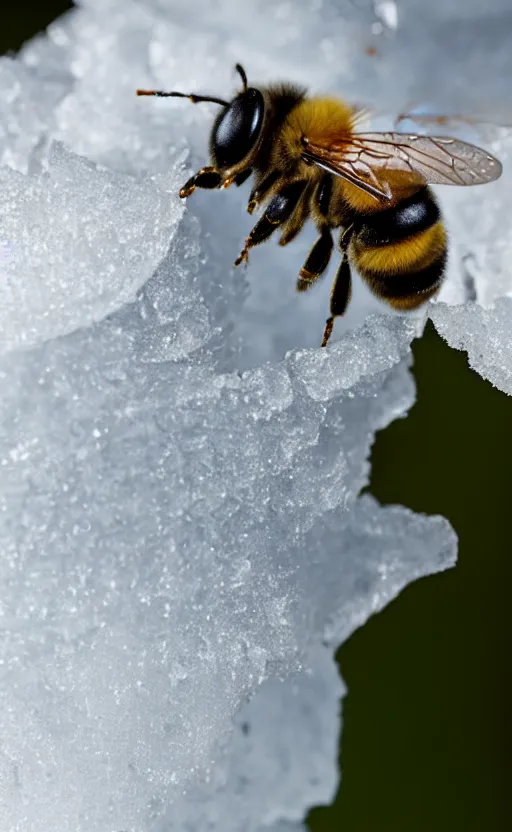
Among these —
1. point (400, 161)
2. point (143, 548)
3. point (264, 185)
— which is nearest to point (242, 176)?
point (264, 185)

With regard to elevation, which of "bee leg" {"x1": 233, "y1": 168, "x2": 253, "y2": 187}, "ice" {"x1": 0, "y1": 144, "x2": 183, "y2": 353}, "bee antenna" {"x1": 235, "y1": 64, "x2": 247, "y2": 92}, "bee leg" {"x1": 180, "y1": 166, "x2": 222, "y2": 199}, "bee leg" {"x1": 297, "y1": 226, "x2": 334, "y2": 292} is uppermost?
"bee antenna" {"x1": 235, "y1": 64, "x2": 247, "y2": 92}

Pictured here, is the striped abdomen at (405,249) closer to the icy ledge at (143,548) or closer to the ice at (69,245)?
the icy ledge at (143,548)

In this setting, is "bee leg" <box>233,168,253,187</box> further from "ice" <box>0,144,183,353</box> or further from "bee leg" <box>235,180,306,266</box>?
"ice" <box>0,144,183,353</box>

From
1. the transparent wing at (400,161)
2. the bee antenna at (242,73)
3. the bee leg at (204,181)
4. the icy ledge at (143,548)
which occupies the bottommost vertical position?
the icy ledge at (143,548)

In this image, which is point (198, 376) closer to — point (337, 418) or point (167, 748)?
point (337, 418)

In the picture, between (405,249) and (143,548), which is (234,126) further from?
(143,548)

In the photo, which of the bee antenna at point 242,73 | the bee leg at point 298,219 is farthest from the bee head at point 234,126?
the bee leg at point 298,219

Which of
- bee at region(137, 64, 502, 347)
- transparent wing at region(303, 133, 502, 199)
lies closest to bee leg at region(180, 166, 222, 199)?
bee at region(137, 64, 502, 347)
